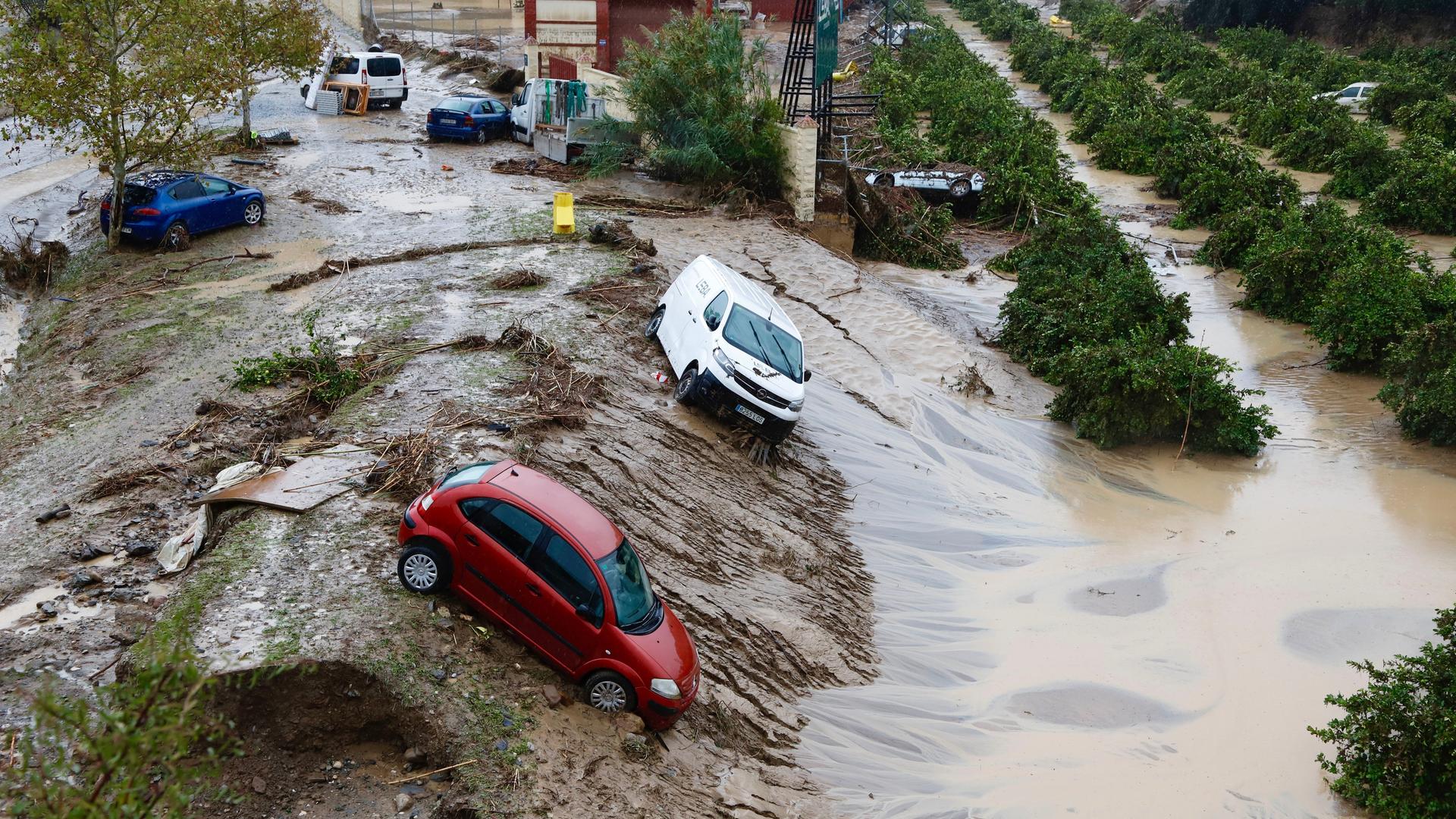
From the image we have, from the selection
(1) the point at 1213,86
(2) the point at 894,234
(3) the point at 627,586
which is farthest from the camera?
(1) the point at 1213,86

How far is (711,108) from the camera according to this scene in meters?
25.8

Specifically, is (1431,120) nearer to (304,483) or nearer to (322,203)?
(322,203)

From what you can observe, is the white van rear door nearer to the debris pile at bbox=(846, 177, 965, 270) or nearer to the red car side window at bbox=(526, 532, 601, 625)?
the debris pile at bbox=(846, 177, 965, 270)

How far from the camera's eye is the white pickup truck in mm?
28891

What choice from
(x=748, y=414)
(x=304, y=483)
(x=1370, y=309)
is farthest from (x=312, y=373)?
(x=1370, y=309)

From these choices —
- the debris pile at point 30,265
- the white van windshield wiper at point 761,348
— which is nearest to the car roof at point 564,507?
the white van windshield wiper at point 761,348

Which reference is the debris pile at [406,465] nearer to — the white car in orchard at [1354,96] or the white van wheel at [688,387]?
the white van wheel at [688,387]

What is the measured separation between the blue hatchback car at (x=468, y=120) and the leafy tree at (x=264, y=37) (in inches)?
149

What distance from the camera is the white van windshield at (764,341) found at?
48.2ft

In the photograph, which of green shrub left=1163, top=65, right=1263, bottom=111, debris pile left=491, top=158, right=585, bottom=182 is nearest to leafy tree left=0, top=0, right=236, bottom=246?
debris pile left=491, top=158, right=585, bottom=182

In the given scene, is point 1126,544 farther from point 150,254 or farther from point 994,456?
point 150,254

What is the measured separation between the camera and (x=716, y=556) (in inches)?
491

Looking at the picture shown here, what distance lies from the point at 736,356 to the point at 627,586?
592 cm

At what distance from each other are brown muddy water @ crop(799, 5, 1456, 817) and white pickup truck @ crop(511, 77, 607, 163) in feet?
42.6
